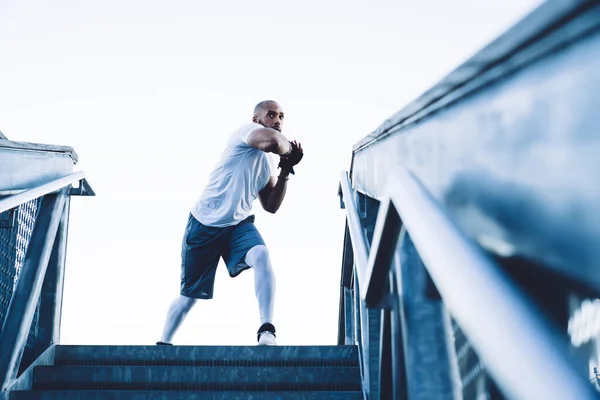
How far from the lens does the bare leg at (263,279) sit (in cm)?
333

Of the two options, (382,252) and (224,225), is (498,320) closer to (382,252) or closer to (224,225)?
(382,252)

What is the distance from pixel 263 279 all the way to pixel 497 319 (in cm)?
275

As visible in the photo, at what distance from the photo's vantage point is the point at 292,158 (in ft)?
11.1

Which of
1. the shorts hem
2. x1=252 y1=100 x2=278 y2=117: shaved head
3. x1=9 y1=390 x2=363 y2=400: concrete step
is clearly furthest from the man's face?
x1=9 y1=390 x2=363 y2=400: concrete step

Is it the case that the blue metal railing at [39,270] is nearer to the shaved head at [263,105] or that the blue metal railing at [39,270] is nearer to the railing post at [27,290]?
the railing post at [27,290]

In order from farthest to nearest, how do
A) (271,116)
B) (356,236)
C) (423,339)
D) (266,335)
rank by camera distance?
(271,116), (266,335), (356,236), (423,339)

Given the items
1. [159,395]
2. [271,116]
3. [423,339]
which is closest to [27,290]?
[159,395]

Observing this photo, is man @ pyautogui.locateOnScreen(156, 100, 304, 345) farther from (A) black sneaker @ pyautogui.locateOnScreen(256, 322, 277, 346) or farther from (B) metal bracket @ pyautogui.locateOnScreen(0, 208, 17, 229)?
(B) metal bracket @ pyautogui.locateOnScreen(0, 208, 17, 229)

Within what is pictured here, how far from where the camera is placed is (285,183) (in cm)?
369

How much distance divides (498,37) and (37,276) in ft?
8.27

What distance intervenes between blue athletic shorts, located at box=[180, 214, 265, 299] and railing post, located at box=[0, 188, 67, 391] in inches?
27.2

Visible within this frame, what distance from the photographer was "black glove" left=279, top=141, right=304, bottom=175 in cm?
334

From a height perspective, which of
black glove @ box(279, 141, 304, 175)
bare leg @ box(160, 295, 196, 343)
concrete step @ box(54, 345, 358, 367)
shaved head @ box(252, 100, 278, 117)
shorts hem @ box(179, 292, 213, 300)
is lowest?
concrete step @ box(54, 345, 358, 367)

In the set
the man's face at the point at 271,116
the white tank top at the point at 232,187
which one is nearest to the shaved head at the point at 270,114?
the man's face at the point at 271,116
